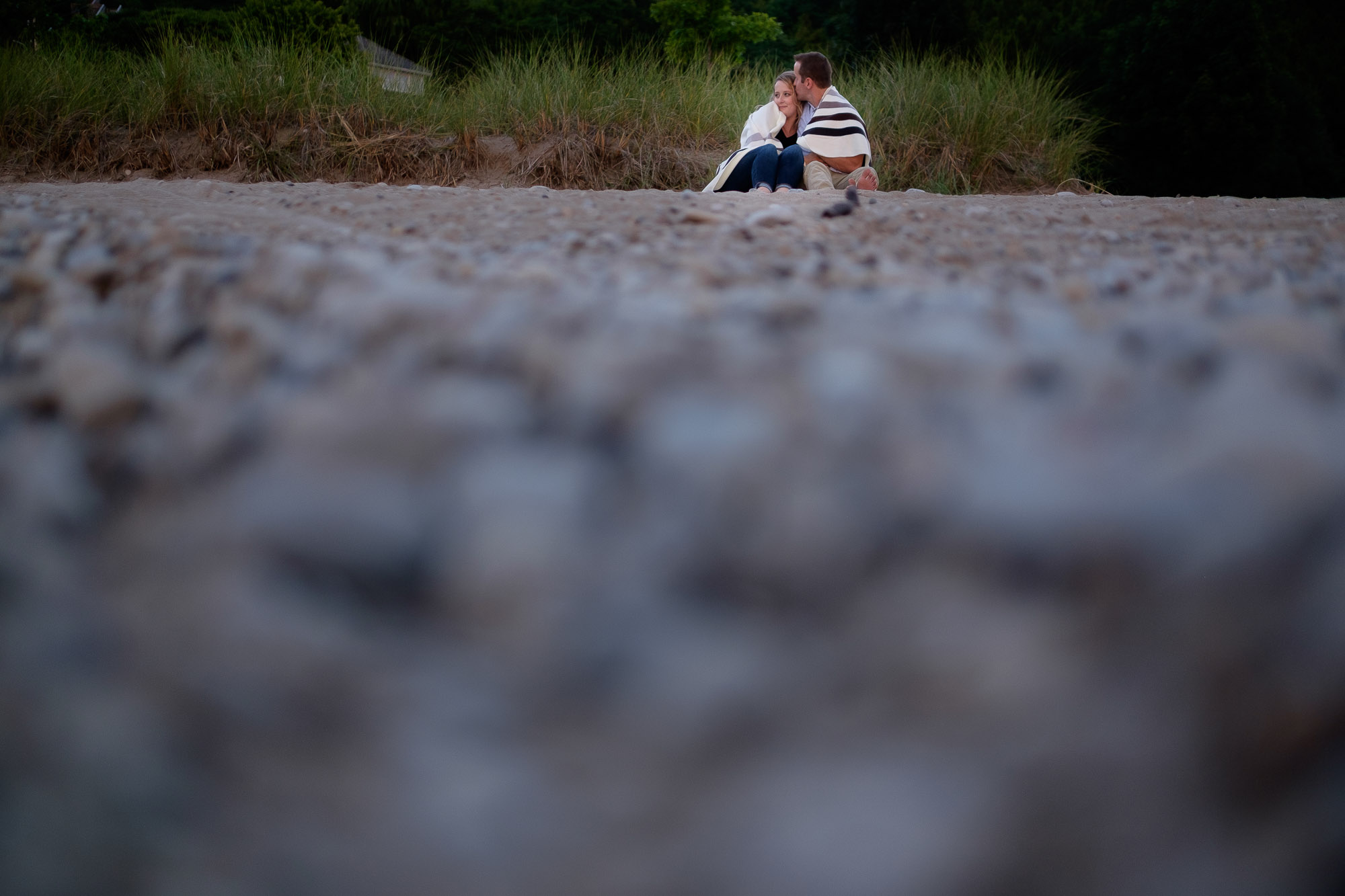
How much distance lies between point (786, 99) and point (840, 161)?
16.8 inches

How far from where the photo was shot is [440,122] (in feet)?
13.8

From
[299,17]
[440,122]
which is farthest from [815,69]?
[299,17]

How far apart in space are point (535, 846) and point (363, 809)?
102 millimetres

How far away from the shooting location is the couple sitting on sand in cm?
276

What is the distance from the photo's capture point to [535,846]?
0.40m

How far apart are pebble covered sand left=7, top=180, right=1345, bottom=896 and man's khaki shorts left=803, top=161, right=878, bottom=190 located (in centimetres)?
237

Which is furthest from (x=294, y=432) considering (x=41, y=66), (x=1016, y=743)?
(x=41, y=66)

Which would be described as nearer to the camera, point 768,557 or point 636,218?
point 768,557

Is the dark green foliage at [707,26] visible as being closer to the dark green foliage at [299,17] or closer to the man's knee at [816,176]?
the dark green foliage at [299,17]

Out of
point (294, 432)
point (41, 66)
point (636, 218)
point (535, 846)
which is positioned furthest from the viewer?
point (41, 66)

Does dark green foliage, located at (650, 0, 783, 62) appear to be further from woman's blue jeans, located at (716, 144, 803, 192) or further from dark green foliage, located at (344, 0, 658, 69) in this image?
woman's blue jeans, located at (716, 144, 803, 192)

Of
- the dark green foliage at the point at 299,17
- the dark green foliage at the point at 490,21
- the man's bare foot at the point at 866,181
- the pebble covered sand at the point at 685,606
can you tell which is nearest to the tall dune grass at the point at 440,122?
the man's bare foot at the point at 866,181

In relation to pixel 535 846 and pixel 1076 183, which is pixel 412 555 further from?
pixel 1076 183

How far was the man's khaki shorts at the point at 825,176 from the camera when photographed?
9.16 feet
